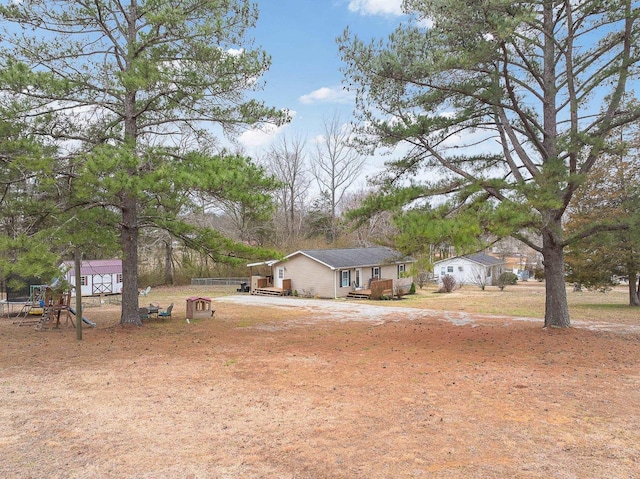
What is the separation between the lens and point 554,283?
32.9ft

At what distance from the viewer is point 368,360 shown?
24.9ft

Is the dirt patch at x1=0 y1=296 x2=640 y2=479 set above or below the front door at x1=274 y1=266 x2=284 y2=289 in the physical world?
below

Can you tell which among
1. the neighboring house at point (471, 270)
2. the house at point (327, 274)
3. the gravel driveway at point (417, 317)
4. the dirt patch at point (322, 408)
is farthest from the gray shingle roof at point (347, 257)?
the dirt patch at point (322, 408)

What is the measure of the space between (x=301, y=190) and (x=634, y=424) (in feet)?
110

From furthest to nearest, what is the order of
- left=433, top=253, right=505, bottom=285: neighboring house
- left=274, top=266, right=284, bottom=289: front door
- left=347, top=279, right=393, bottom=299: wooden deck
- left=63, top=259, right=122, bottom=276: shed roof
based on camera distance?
left=433, top=253, right=505, bottom=285: neighboring house < left=274, top=266, right=284, bottom=289: front door < left=63, top=259, right=122, bottom=276: shed roof < left=347, top=279, right=393, bottom=299: wooden deck

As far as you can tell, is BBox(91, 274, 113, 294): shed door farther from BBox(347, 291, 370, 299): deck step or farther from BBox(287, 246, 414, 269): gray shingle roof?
BBox(347, 291, 370, 299): deck step

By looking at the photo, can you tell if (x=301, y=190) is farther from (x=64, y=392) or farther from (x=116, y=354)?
(x=64, y=392)

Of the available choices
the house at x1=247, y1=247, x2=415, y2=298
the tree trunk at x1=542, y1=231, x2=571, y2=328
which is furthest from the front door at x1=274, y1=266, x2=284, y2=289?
the tree trunk at x1=542, y1=231, x2=571, y2=328

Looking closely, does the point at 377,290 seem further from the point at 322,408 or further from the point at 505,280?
the point at 322,408

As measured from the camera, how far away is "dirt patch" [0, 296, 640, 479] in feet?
11.6

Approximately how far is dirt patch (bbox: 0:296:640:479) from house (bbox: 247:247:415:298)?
15.1 meters

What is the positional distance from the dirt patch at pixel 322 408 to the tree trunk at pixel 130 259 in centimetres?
185

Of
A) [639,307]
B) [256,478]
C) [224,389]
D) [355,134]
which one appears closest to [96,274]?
[355,134]

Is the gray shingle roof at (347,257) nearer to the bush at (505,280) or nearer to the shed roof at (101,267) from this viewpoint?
the bush at (505,280)
